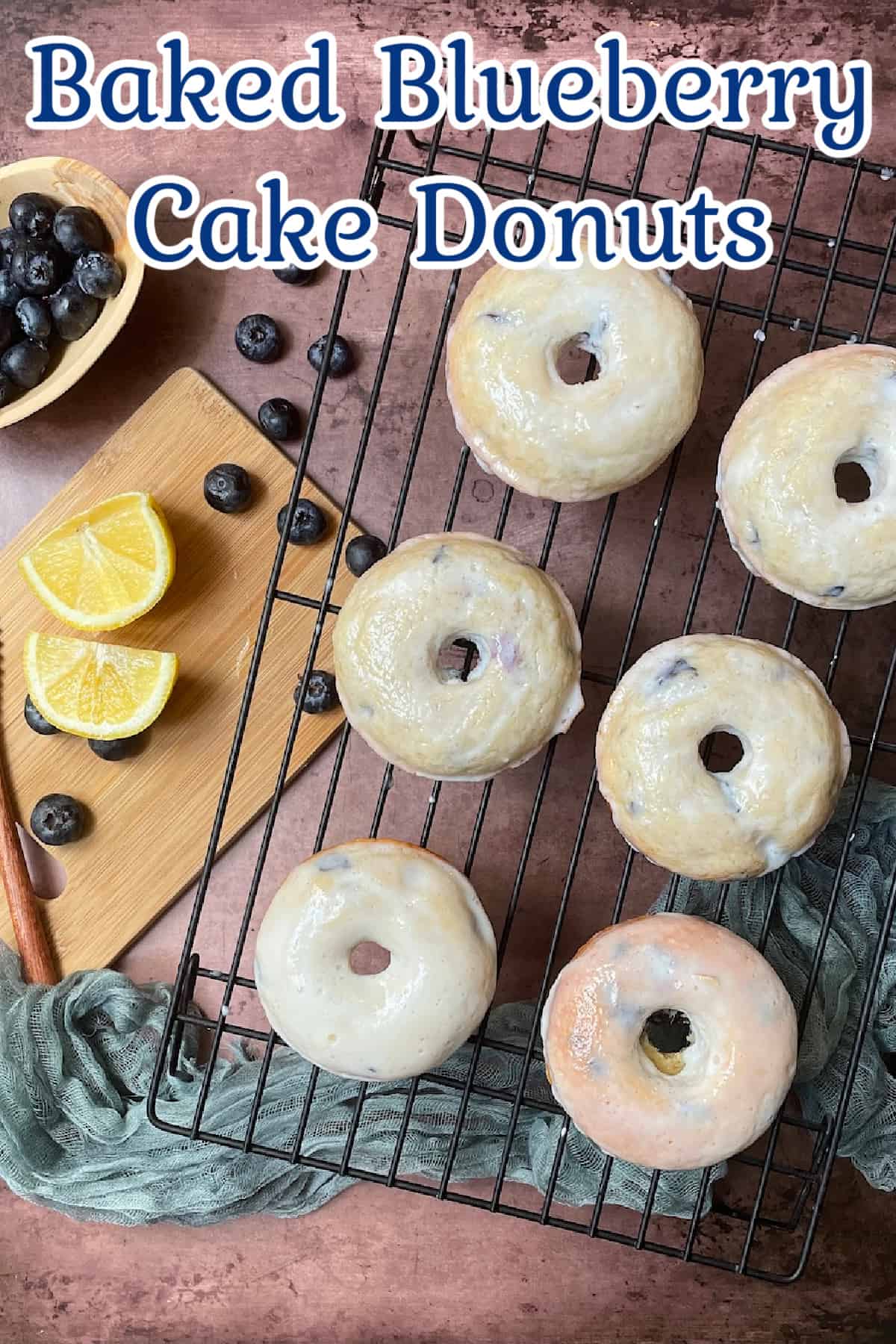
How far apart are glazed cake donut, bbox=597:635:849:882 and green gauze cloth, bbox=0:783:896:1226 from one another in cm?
32

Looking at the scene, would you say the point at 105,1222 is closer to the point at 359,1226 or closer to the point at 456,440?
the point at 359,1226

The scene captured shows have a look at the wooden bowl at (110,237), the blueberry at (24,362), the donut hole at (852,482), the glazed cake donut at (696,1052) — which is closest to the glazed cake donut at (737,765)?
the glazed cake donut at (696,1052)

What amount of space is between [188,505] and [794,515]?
154 cm

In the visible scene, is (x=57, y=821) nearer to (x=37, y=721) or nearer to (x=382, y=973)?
(x=37, y=721)

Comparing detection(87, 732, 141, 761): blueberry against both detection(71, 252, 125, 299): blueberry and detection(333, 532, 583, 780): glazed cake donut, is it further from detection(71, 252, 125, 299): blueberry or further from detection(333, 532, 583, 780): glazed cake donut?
detection(71, 252, 125, 299): blueberry

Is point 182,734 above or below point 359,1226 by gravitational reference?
above

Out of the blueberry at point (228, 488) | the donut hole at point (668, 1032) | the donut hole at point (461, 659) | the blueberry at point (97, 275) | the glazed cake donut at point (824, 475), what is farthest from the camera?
the blueberry at point (228, 488)

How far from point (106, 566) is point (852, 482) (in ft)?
5.97

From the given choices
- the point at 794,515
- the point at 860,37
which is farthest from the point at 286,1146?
the point at 860,37

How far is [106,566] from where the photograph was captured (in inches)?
117

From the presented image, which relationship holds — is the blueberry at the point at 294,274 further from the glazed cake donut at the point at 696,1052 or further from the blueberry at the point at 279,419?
the glazed cake donut at the point at 696,1052

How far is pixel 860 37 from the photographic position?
10.1ft

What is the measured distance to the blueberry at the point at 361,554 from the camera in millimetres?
2996

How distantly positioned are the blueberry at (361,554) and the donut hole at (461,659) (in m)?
0.29
